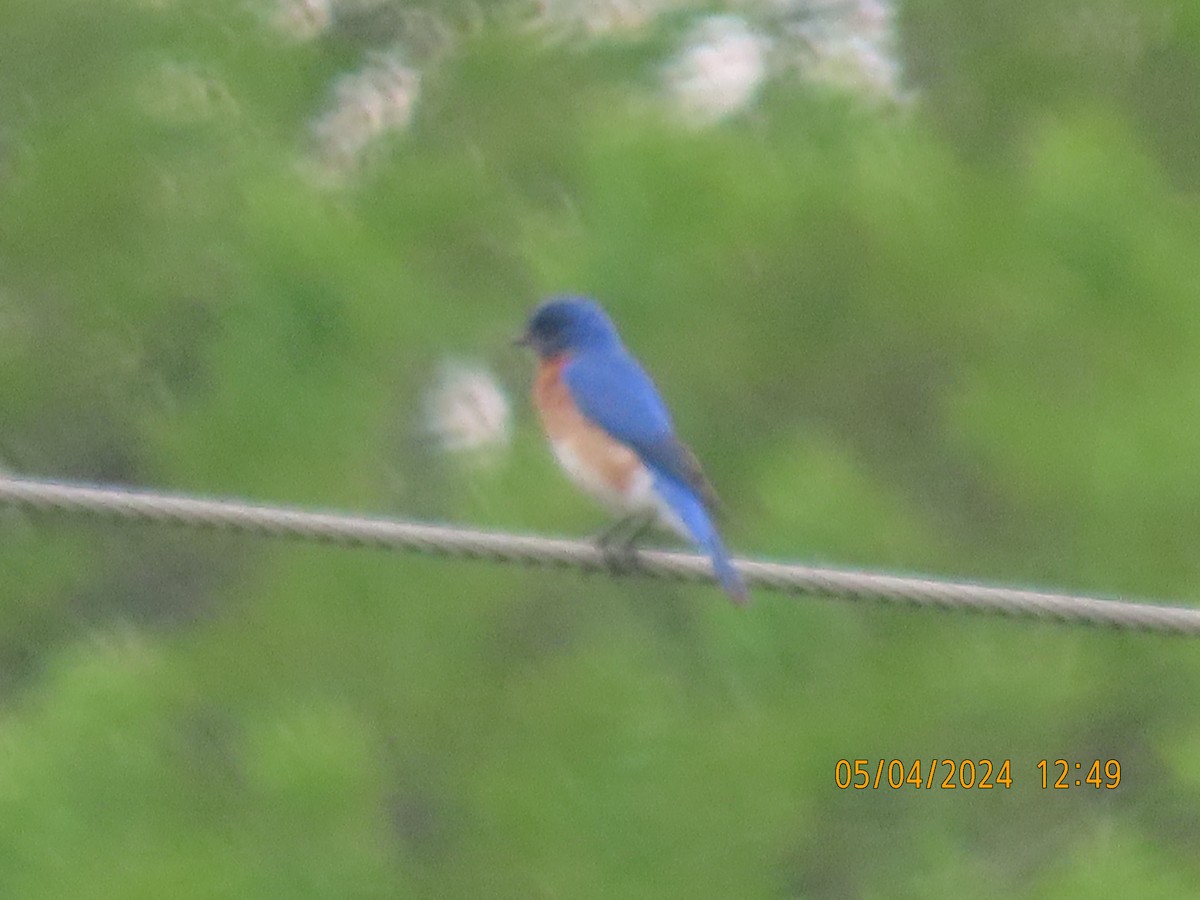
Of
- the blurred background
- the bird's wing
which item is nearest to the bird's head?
the bird's wing

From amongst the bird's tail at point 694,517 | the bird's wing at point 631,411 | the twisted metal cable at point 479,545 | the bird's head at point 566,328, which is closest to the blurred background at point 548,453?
the bird's head at point 566,328

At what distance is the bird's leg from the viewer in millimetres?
4117

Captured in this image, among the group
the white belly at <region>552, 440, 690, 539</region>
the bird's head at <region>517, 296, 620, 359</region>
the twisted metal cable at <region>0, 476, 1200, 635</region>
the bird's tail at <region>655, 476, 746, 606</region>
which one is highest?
the bird's head at <region>517, 296, 620, 359</region>

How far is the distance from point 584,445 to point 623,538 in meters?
0.20

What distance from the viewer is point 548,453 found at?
7.47m

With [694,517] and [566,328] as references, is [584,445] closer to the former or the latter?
[694,517]

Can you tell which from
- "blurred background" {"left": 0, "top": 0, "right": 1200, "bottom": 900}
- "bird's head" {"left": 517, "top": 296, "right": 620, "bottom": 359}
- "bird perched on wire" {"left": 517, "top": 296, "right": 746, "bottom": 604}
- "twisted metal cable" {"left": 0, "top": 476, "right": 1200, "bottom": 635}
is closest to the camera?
"twisted metal cable" {"left": 0, "top": 476, "right": 1200, "bottom": 635}

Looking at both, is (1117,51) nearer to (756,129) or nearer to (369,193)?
(756,129)

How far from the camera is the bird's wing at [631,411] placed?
4.62 meters

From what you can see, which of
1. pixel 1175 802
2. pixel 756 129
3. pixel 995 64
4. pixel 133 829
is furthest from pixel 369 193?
pixel 1175 802

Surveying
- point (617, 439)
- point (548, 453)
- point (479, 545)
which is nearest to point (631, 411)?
point (617, 439)

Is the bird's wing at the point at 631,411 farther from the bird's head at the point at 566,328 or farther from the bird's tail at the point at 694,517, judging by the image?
the bird's head at the point at 566,328

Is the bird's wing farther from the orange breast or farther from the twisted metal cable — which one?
the twisted metal cable

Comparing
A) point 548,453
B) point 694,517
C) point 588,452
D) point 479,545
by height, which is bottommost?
point 479,545
